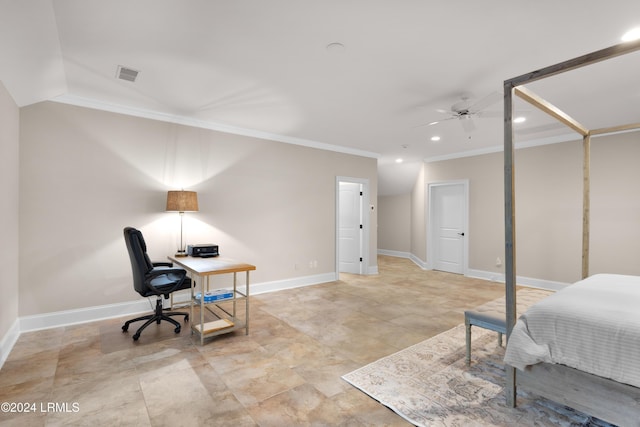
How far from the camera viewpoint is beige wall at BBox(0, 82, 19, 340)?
8.83 ft

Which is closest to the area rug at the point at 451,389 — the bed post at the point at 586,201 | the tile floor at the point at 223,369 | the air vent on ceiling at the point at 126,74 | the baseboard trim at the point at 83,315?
the tile floor at the point at 223,369

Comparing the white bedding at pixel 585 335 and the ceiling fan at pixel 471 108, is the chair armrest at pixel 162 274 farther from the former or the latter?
the ceiling fan at pixel 471 108

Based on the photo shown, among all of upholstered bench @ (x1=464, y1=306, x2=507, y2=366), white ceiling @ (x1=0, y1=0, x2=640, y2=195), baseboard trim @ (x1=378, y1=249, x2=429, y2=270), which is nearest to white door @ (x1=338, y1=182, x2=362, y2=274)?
baseboard trim @ (x1=378, y1=249, x2=429, y2=270)

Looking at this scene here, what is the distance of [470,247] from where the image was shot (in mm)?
6363

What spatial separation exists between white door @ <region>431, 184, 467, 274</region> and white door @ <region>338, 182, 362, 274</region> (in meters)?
1.94

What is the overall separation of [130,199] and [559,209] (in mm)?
6565

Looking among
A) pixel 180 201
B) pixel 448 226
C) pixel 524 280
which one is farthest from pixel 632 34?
pixel 448 226

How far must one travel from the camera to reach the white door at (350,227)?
6535 millimetres

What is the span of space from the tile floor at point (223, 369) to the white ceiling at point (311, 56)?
2.45 m

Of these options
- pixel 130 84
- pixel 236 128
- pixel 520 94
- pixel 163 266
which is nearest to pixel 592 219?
pixel 520 94

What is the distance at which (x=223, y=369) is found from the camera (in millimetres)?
2533

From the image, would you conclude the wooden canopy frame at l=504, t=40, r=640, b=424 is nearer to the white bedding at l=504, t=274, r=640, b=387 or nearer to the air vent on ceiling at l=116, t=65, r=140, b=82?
the white bedding at l=504, t=274, r=640, b=387

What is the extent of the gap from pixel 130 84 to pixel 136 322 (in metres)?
2.67

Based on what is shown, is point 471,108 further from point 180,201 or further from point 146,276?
point 146,276
